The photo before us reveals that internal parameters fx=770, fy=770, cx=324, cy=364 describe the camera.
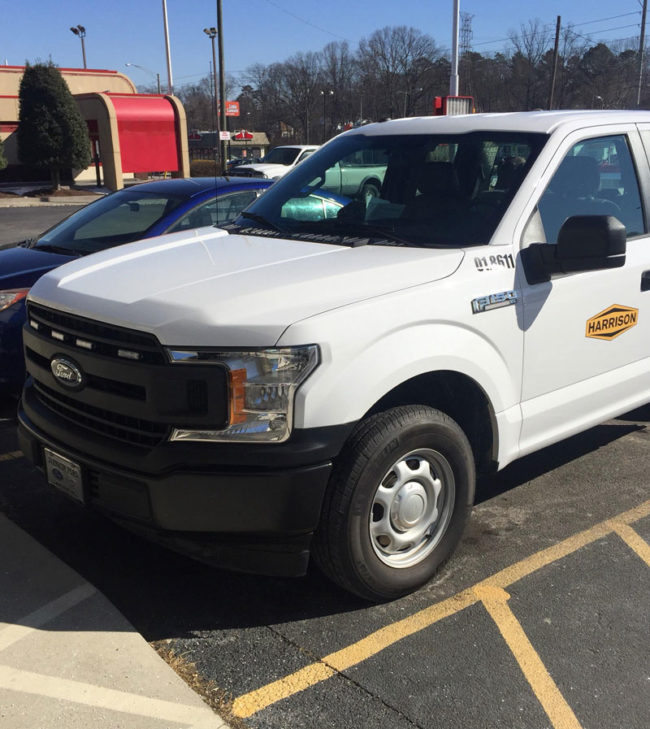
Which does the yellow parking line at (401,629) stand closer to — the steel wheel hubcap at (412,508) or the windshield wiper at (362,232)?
the steel wheel hubcap at (412,508)

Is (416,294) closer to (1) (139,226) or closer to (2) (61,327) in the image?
(2) (61,327)

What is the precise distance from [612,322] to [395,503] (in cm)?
159

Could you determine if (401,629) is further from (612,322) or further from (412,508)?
(612,322)

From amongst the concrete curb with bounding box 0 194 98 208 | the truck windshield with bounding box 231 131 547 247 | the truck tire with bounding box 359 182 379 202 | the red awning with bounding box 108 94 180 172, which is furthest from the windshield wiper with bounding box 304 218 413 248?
the red awning with bounding box 108 94 180 172

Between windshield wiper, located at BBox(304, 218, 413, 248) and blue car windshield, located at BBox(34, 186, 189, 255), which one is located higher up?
windshield wiper, located at BBox(304, 218, 413, 248)

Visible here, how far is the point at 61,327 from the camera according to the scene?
3170 mm

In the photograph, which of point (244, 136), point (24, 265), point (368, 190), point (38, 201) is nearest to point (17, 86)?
point (38, 201)

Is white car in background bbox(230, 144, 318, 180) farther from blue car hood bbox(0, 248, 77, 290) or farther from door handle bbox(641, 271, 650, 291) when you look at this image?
door handle bbox(641, 271, 650, 291)

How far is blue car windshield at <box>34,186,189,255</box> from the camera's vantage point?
6051 mm

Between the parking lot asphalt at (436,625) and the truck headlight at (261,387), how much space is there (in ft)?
2.93

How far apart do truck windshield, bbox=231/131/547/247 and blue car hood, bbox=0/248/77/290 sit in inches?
75.8

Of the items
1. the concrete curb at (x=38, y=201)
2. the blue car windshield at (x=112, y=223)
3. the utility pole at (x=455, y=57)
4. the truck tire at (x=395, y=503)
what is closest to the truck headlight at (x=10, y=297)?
the blue car windshield at (x=112, y=223)

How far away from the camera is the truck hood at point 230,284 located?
2.74 m

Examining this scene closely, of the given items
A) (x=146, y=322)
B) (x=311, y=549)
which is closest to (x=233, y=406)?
(x=146, y=322)
